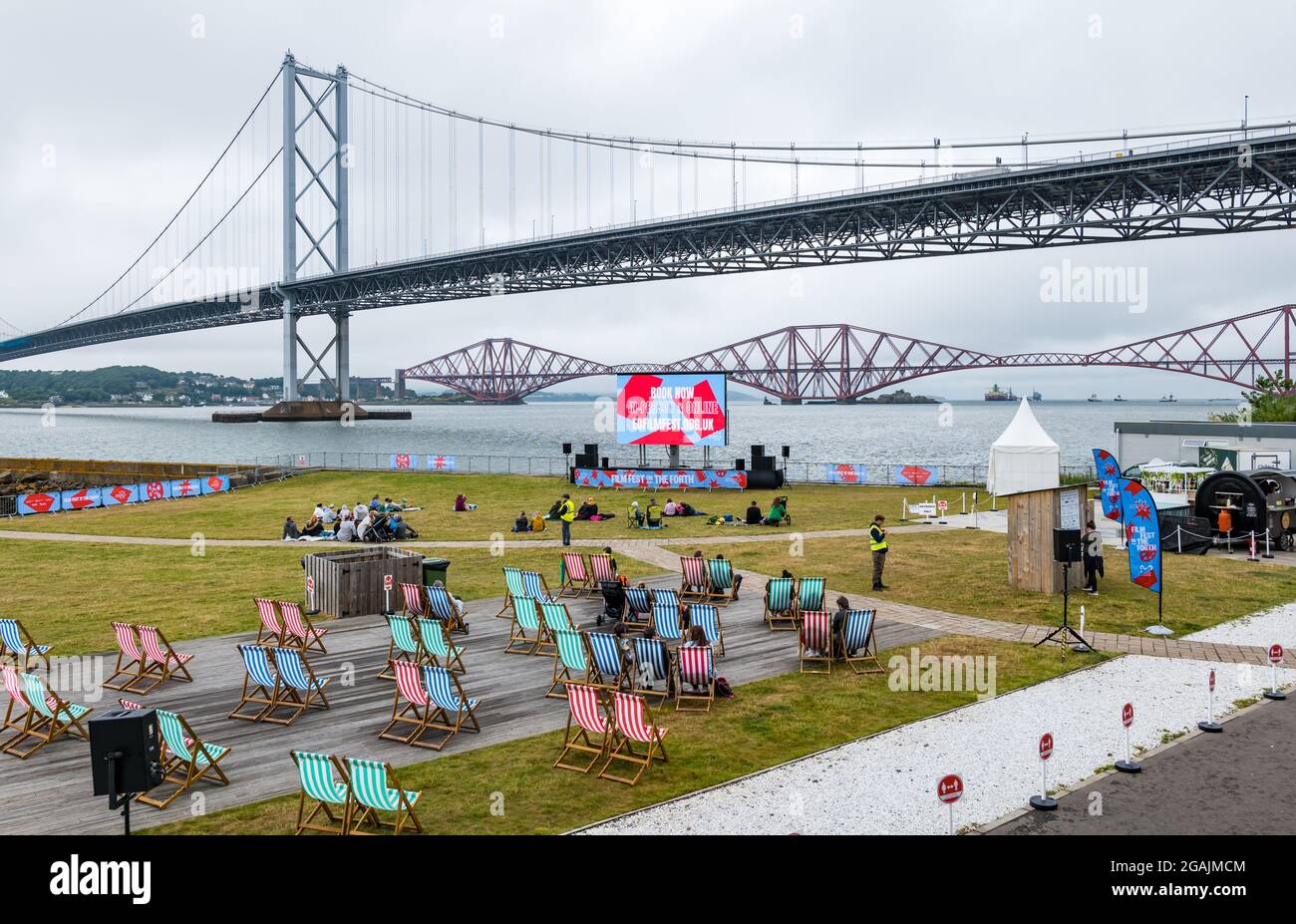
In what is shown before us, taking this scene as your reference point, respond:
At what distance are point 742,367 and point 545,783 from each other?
147786 millimetres

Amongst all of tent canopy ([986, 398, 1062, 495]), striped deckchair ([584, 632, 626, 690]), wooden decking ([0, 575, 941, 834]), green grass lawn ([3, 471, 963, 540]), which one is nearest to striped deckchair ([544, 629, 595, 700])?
striped deckchair ([584, 632, 626, 690])

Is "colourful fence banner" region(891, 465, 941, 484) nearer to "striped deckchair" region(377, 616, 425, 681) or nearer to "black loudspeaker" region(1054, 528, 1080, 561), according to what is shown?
"black loudspeaker" region(1054, 528, 1080, 561)

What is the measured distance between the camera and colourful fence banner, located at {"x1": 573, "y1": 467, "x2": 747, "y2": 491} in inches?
1393

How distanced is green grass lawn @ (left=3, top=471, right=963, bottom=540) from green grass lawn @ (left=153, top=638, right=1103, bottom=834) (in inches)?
541

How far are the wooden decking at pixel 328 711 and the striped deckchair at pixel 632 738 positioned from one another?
1.16 meters

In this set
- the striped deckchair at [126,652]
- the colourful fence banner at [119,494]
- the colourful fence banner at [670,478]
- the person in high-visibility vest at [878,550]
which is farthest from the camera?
the colourful fence banner at [670,478]

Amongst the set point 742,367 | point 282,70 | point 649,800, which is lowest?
point 649,800

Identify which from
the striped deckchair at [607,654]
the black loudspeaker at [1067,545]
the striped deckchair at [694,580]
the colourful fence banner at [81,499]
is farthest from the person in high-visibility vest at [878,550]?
the colourful fence banner at [81,499]

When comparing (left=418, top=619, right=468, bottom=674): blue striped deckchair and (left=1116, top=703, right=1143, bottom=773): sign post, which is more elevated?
(left=418, top=619, right=468, bottom=674): blue striped deckchair

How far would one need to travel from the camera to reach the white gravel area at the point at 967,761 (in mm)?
7227

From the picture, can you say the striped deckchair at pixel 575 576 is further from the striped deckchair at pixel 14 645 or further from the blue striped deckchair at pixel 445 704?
the striped deckchair at pixel 14 645
